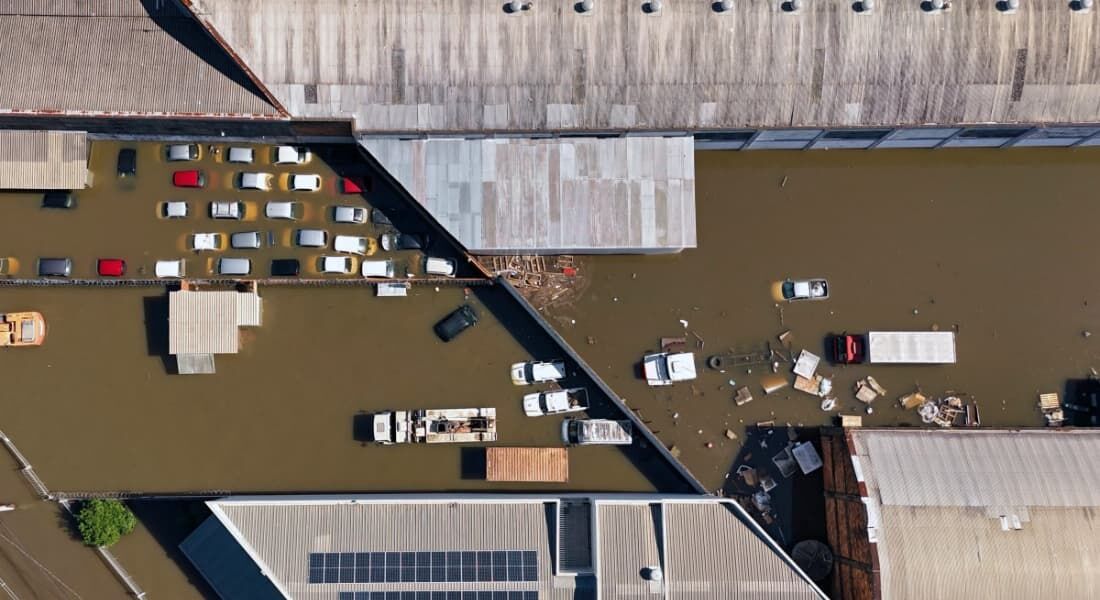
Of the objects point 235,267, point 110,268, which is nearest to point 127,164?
point 110,268

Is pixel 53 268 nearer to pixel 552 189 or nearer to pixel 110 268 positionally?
pixel 110 268

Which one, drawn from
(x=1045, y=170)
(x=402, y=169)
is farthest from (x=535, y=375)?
(x=1045, y=170)

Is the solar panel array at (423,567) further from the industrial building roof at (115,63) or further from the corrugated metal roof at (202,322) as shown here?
the industrial building roof at (115,63)

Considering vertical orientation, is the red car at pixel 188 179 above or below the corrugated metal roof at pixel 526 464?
above

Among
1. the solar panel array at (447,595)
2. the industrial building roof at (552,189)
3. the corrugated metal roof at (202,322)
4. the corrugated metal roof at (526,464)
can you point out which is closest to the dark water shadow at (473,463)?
the corrugated metal roof at (526,464)

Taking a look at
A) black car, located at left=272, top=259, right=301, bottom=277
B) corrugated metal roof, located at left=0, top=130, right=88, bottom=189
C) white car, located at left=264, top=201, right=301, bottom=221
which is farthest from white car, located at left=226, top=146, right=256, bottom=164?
corrugated metal roof, located at left=0, top=130, right=88, bottom=189

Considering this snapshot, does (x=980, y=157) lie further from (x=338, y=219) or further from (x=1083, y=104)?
(x=338, y=219)

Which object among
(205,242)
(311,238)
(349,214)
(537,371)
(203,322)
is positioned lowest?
(537,371)
